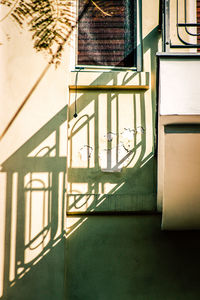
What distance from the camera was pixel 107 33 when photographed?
15.0 ft

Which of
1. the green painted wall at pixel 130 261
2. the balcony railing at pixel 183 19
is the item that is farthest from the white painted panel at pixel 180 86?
the green painted wall at pixel 130 261

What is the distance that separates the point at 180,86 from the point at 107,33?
221 cm

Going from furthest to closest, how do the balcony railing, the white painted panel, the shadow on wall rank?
the balcony railing, the shadow on wall, the white painted panel

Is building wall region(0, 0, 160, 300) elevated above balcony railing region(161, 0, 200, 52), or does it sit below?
below

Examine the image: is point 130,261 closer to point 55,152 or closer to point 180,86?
point 55,152

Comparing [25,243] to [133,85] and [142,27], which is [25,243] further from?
[142,27]

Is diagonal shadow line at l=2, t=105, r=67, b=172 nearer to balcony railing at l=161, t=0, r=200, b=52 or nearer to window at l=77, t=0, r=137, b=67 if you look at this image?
window at l=77, t=0, r=137, b=67

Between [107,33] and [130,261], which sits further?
[107,33]

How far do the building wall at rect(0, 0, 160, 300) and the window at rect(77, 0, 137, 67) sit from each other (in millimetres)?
242

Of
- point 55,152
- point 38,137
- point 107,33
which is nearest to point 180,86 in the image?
point 55,152

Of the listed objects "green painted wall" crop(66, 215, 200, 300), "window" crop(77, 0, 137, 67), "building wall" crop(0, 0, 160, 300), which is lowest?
"green painted wall" crop(66, 215, 200, 300)

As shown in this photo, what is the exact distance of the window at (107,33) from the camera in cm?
450

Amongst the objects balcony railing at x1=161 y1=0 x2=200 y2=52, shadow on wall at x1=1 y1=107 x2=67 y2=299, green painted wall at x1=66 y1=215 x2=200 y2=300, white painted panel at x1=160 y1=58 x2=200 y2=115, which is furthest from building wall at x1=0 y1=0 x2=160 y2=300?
white painted panel at x1=160 y1=58 x2=200 y2=115

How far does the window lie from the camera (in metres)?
4.50
